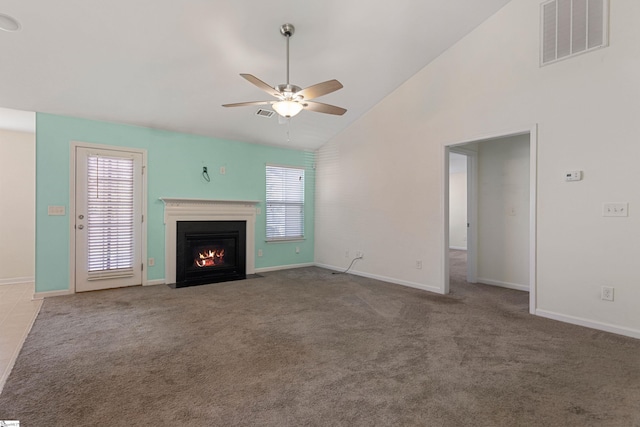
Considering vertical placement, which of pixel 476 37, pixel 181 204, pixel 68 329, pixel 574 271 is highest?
pixel 476 37

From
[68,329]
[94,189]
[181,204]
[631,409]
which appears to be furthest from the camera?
[181,204]

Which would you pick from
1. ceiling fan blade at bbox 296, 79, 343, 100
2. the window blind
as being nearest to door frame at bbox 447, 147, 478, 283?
ceiling fan blade at bbox 296, 79, 343, 100

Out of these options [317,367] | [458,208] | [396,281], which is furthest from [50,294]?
[458,208]

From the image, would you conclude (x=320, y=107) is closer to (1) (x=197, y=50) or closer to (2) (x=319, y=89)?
(2) (x=319, y=89)

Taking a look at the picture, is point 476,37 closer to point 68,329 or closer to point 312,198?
point 312,198

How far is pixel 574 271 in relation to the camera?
3254 mm

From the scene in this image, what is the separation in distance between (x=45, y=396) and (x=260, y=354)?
1.31 metres

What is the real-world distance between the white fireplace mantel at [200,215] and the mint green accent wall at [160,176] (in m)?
0.10

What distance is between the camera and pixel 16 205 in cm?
523

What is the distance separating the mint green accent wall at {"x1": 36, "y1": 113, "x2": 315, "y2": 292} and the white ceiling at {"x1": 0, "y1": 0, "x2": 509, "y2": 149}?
252 millimetres

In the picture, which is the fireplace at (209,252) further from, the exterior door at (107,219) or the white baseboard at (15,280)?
the white baseboard at (15,280)

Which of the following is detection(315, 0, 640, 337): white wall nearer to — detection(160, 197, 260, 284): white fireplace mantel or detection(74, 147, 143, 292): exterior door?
detection(160, 197, 260, 284): white fireplace mantel

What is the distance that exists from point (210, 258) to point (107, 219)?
1.59m

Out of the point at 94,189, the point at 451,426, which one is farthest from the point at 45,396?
the point at 94,189
